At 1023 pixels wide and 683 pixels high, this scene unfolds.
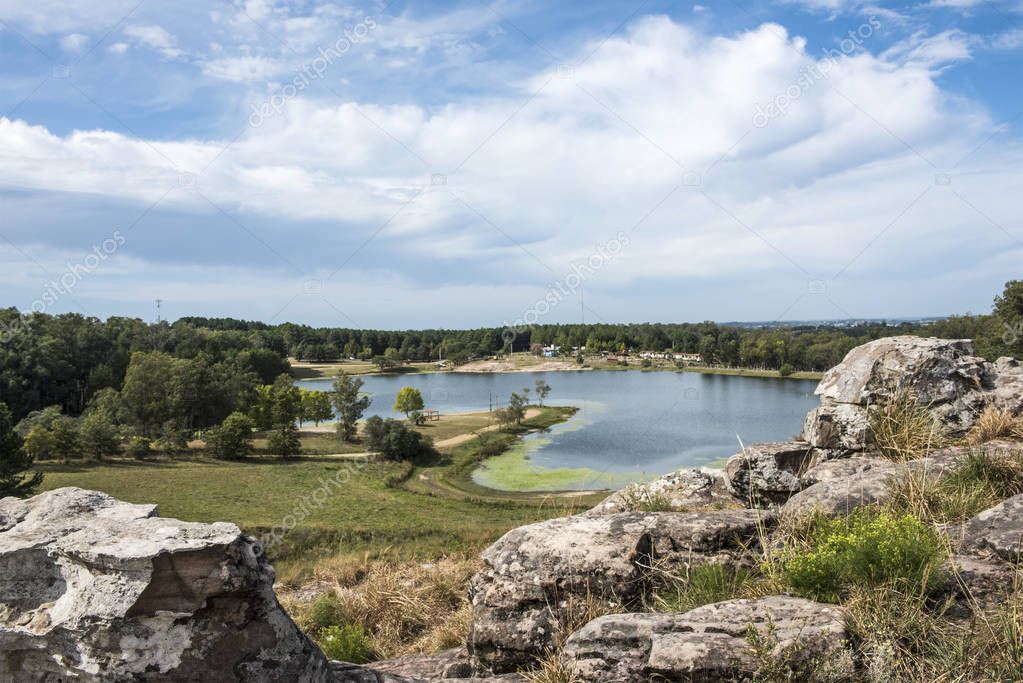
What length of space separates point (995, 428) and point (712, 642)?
560 centimetres

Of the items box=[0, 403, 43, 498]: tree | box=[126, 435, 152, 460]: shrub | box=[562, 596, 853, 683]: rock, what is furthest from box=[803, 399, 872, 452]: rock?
box=[126, 435, 152, 460]: shrub

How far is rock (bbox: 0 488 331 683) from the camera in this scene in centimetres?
323

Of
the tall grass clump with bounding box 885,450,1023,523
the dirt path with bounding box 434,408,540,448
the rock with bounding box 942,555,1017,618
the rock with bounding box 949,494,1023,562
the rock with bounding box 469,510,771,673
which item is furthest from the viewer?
the dirt path with bounding box 434,408,540,448

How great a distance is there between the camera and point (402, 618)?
267 inches

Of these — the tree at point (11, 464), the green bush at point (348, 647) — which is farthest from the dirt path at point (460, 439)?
the green bush at point (348, 647)

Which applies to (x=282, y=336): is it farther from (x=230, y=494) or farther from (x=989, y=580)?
(x=989, y=580)

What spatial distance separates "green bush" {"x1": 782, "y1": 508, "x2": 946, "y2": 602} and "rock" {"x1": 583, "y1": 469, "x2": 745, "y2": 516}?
2645mm

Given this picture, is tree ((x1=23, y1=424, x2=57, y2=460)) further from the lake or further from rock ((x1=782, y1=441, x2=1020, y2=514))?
rock ((x1=782, y1=441, x2=1020, y2=514))

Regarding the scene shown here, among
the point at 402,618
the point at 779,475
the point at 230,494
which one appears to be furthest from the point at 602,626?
the point at 230,494

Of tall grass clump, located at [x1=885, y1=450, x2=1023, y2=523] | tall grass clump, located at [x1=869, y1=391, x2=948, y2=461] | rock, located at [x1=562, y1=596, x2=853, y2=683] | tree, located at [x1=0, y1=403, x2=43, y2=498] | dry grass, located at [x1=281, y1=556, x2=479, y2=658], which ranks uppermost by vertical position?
tall grass clump, located at [x1=869, y1=391, x2=948, y2=461]

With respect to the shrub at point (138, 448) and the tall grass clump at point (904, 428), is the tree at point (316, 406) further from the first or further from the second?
the tall grass clump at point (904, 428)

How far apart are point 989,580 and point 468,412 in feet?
319

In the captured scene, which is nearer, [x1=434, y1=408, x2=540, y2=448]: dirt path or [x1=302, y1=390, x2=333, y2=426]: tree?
[x1=434, y1=408, x2=540, y2=448]: dirt path

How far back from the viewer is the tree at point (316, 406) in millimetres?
88938
